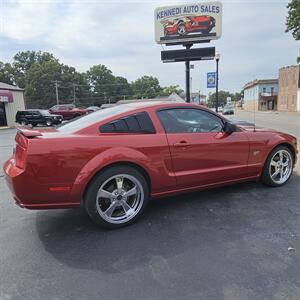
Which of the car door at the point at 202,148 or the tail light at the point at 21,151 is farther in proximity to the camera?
the car door at the point at 202,148

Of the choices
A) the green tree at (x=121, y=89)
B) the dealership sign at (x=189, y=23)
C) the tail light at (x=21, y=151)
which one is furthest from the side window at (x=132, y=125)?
the green tree at (x=121, y=89)

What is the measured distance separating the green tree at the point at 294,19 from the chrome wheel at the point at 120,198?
76.1ft

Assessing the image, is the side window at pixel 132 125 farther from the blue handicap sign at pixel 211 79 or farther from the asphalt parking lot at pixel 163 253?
the blue handicap sign at pixel 211 79

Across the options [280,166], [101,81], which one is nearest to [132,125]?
[280,166]

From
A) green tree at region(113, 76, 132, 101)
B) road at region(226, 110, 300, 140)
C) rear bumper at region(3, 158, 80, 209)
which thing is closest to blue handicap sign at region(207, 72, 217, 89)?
road at region(226, 110, 300, 140)

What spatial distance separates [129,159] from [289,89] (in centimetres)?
5801

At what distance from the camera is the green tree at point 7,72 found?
7226 centimetres

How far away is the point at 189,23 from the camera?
708 inches

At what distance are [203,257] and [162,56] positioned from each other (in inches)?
523

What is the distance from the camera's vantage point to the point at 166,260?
9.18 feet

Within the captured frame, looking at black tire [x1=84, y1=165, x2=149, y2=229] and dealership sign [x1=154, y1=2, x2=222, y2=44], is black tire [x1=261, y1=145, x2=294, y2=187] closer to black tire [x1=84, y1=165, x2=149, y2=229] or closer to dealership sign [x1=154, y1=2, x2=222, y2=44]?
black tire [x1=84, y1=165, x2=149, y2=229]

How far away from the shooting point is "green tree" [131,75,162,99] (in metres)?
105

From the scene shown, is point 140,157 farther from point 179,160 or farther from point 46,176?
point 46,176

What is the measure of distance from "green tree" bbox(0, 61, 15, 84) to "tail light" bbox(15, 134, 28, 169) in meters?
78.5
